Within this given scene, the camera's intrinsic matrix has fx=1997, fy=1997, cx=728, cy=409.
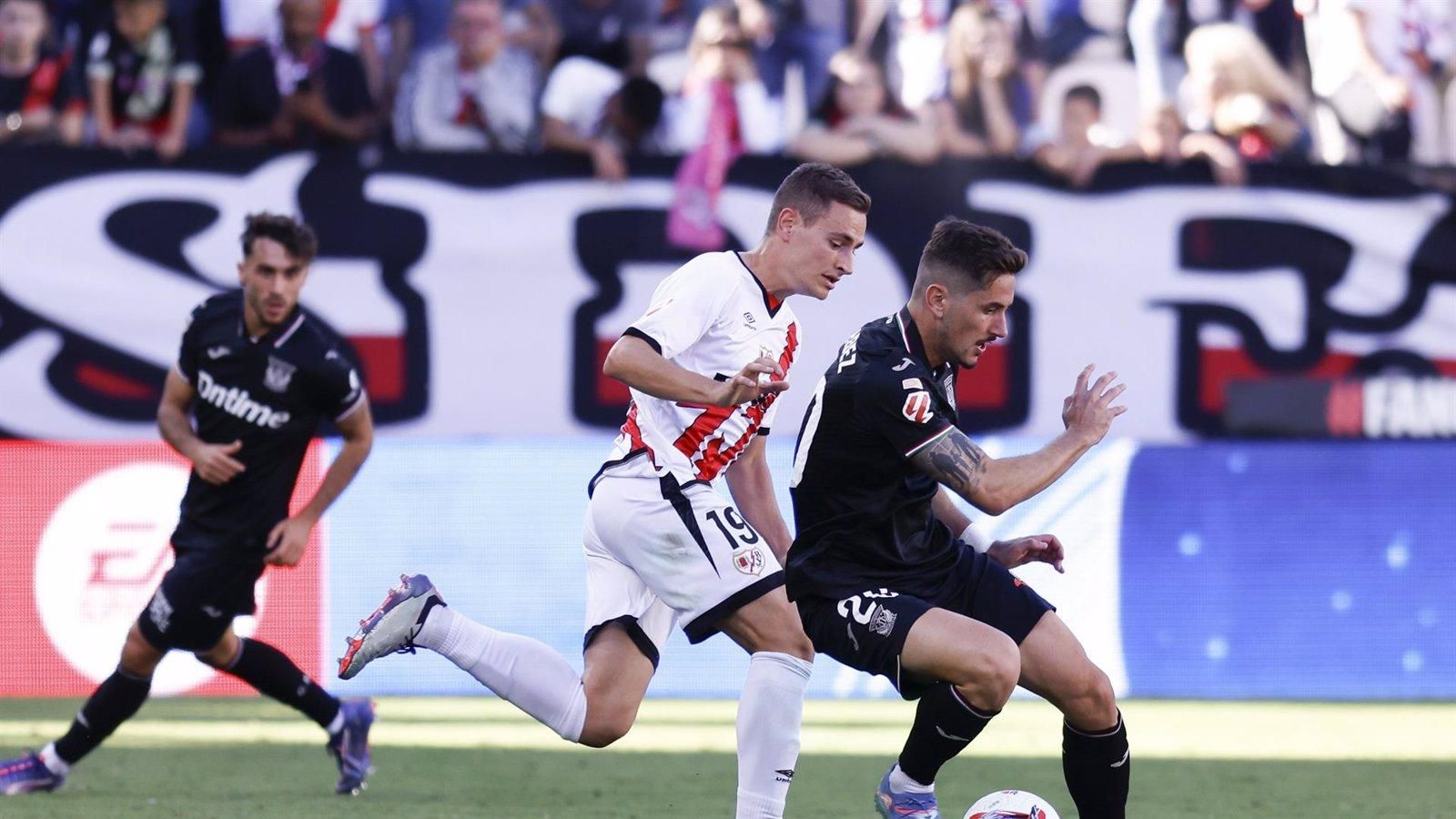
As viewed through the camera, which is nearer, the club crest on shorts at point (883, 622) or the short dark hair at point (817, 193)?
the club crest on shorts at point (883, 622)

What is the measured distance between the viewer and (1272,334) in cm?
1127

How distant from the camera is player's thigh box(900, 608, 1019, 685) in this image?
5230mm

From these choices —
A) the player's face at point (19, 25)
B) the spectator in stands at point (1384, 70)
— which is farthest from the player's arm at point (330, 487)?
the spectator in stands at point (1384, 70)

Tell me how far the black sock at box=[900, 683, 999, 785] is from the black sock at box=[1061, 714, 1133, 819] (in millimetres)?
247

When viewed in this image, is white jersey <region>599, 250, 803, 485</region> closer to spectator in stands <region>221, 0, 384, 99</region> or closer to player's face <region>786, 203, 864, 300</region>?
player's face <region>786, 203, 864, 300</region>

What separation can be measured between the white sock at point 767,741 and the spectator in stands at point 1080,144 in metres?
6.24

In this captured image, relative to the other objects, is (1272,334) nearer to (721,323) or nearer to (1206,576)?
(1206,576)

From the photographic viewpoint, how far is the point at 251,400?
23.2ft

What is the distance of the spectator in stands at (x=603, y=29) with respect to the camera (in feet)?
37.4

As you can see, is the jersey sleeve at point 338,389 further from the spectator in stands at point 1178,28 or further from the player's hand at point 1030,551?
the spectator in stands at point 1178,28

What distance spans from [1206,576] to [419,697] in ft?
13.5

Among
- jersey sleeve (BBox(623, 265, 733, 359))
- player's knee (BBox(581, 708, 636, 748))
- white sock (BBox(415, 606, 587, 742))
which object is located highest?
jersey sleeve (BBox(623, 265, 733, 359))

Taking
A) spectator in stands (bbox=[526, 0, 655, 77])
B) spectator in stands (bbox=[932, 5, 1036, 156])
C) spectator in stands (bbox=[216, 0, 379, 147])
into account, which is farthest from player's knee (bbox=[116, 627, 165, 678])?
spectator in stands (bbox=[932, 5, 1036, 156])

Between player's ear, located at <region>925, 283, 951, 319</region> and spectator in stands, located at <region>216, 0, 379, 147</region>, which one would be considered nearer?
player's ear, located at <region>925, 283, 951, 319</region>
